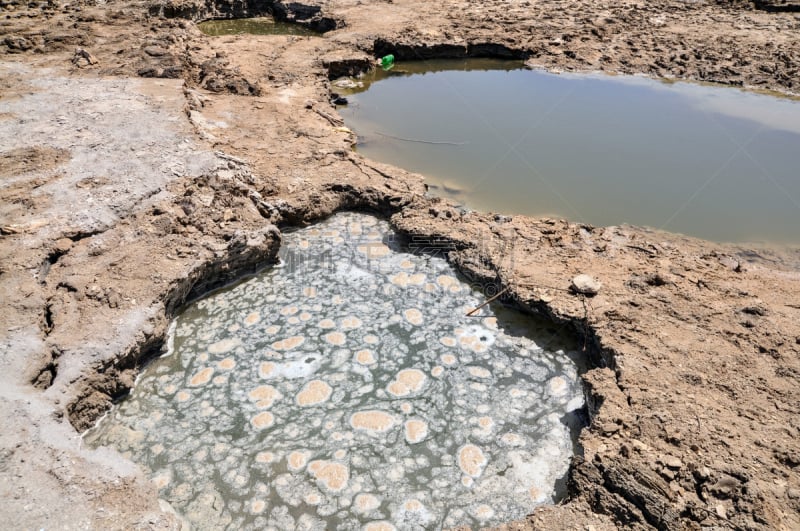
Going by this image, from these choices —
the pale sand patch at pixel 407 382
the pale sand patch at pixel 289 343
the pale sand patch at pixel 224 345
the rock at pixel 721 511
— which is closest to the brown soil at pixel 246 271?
the rock at pixel 721 511

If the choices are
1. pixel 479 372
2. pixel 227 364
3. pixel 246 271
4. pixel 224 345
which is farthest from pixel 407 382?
pixel 246 271

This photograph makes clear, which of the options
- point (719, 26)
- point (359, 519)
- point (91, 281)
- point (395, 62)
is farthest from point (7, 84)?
point (719, 26)

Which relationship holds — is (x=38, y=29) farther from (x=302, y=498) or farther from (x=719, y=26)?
(x=719, y=26)

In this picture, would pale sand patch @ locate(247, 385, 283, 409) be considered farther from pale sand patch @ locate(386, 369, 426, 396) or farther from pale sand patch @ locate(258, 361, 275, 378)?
pale sand patch @ locate(386, 369, 426, 396)

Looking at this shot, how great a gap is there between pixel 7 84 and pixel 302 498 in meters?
6.42

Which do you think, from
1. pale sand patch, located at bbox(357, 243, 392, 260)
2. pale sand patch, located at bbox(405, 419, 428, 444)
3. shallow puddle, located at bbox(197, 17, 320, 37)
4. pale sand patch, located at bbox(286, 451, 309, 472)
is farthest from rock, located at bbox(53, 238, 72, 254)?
shallow puddle, located at bbox(197, 17, 320, 37)

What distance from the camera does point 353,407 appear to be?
378 centimetres

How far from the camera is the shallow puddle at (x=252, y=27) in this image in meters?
11.4

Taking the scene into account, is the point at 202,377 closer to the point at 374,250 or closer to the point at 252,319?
the point at 252,319

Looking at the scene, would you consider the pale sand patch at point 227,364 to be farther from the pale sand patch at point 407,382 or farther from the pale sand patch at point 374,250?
the pale sand patch at point 374,250

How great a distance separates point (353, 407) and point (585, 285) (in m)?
2.09

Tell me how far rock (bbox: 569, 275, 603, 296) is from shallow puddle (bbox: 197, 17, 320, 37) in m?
8.80

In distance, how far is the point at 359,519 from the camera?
3.14 m

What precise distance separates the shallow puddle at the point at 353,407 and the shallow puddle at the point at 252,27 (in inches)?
320
